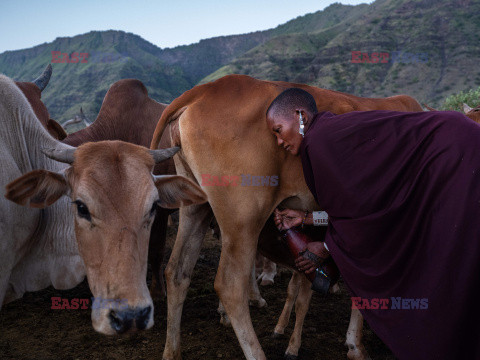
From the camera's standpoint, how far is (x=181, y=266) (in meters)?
3.53

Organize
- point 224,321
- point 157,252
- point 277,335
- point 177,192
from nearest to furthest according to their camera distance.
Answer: point 177,192 → point 277,335 → point 224,321 → point 157,252

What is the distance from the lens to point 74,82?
8394 centimetres

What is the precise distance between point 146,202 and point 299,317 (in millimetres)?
2015

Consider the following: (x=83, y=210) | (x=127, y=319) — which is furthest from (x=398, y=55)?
(x=127, y=319)

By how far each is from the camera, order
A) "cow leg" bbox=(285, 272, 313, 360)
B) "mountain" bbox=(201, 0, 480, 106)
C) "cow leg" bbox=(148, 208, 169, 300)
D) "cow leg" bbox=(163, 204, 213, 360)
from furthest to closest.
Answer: "mountain" bbox=(201, 0, 480, 106) < "cow leg" bbox=(148, 208, 169, 300) < "cow leg" bbox=(285, 272, 313, 360) < "cow leg" bbox=(163, 204, 213, 360)

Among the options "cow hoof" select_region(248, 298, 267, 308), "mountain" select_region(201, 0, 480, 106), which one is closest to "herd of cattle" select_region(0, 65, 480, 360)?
"cow hoof" select_region(248, 298, 267, 308)

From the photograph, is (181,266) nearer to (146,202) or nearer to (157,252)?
(146,202)

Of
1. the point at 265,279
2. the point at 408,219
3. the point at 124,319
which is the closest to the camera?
the point at 124,319

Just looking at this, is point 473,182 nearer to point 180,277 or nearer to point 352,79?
point 180,277

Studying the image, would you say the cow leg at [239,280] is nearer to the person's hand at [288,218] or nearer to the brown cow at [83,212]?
the person's hand at [288,218]

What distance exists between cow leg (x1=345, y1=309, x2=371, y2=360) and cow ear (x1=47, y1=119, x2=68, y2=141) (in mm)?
3807

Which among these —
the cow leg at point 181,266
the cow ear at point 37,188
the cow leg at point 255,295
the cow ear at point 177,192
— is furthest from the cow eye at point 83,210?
the cow leg at point 255,295

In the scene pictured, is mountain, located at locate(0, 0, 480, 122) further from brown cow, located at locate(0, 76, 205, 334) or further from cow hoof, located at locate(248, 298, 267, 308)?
brown cow, located at locate(0, 76, 205, 334)

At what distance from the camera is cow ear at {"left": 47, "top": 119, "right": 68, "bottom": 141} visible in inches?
175
